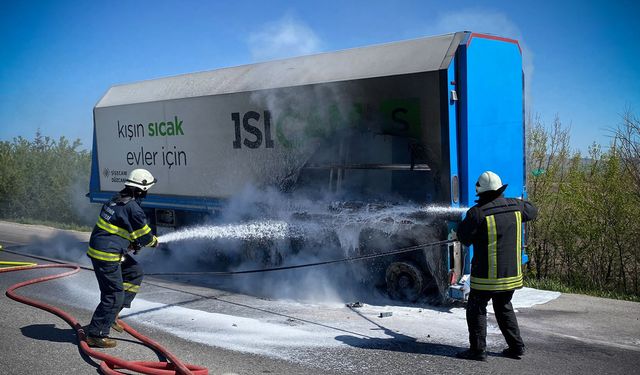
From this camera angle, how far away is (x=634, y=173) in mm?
7863

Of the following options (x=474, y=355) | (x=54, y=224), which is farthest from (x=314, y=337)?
(x=54, y=224)

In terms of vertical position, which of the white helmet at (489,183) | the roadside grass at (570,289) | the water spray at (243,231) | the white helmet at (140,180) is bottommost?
the roadside grass at (570,289)

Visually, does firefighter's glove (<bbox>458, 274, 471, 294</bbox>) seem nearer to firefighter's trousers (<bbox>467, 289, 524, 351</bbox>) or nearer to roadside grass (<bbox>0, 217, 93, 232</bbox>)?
firefighter's trousers (<bbox>467, 289, 524, 351</bbox>)

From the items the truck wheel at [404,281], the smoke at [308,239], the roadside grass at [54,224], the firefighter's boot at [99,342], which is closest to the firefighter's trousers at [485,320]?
the smoke at [308,239]

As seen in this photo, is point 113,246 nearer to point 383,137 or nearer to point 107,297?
point 107,297

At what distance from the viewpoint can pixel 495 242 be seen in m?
4.87

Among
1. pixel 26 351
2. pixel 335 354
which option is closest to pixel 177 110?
pixel 26 351

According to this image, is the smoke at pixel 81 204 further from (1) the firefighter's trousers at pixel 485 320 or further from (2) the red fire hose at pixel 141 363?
(1) the firefighter's trousers at pixel 485 320

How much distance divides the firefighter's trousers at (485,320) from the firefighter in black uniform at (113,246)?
3072mm

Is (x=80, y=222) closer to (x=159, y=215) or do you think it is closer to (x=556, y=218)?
(x=159, y=215)

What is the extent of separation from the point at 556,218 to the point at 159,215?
6.93 meters

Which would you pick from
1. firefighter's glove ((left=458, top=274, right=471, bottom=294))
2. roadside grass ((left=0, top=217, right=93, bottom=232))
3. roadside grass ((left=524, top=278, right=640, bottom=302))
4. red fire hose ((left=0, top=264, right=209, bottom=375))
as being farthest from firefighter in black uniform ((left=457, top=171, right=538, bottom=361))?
roadside grass ((left=0, top=217, right=93, bottom=232))

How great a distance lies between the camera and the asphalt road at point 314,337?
477cm

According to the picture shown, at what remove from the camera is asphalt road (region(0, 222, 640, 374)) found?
477cm
